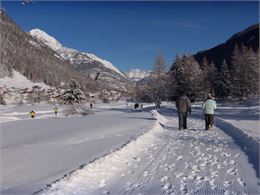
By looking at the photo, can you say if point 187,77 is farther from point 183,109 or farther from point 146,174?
point 146,174

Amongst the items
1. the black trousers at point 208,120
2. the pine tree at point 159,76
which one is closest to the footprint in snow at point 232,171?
the black trousers at point 208,120

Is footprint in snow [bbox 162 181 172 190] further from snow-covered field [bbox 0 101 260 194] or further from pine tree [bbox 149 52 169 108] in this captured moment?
pine tree [bbox 149 52 169 108]

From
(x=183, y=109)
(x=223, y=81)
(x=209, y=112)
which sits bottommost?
(x=209, y=112)

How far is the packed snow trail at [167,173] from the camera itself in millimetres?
6887

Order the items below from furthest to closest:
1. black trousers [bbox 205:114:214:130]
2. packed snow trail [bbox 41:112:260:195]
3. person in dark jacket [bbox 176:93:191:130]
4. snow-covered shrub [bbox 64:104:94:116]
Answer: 1. snow-covered shrub [bbox 64:104:94:116]
2. person in dark jacket [bbox 176:93:191:130]
3. black trousers [bbox 205:114:214:130]
4. packed snow trail [bbox 41:112:260:195]

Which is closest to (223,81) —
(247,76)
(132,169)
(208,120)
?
(247,76)

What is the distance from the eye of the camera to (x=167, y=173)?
8.20m

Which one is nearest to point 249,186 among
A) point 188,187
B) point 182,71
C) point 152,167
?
point 188,187

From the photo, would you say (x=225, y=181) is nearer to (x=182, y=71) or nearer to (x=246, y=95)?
(x=246, y=95)

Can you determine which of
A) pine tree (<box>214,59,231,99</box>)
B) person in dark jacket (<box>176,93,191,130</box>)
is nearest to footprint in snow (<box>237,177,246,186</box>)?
person in dark jacket (<box>176,93,191,130</box>)

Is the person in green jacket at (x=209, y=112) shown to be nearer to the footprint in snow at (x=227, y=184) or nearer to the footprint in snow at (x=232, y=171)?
the footprint in snow at (x=232, y=171)

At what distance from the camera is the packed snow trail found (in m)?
6.89

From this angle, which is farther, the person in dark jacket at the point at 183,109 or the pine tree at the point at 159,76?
the pine tree at the point at 159,76

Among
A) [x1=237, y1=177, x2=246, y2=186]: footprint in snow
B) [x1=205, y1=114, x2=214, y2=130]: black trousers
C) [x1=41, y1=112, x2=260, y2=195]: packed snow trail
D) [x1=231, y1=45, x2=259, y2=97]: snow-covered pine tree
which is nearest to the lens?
[x1=41, y1=112, x2=260, y2=195]: packed snow trail
